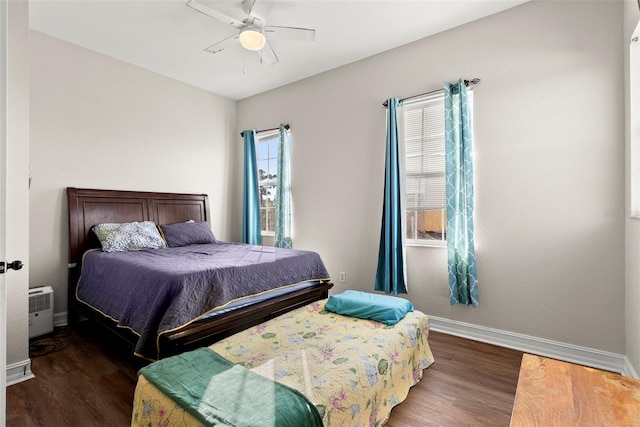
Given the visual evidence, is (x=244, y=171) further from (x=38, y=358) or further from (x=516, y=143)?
(x=516, y=143)

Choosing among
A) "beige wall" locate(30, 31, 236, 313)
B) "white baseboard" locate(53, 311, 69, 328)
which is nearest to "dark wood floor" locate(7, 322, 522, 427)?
"white baseboard" locate(53, 311, 69, 328)

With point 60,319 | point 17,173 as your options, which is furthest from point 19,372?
point 17,173

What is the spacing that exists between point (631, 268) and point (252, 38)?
330 cm

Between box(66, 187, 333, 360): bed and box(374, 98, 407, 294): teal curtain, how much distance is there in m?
0.63

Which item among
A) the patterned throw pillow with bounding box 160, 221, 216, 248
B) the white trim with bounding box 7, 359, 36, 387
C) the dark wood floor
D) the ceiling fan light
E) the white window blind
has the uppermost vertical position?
the ceiling fan light

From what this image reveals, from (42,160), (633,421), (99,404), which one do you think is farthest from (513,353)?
(42,160)

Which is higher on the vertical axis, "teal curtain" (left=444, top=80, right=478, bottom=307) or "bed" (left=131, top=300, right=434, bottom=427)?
"teal curtain" (left=444, top=80, right=478, bottom=307)

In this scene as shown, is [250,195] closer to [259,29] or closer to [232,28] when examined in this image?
[232,28]

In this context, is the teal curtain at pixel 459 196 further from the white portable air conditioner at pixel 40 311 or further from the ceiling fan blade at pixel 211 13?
the white portable air conditioner at pixel 40 311

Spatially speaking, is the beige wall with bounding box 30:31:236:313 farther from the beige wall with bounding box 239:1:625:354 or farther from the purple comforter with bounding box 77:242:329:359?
the beige wall with bounding box 239:1:625:354

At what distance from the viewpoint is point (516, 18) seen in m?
2.67

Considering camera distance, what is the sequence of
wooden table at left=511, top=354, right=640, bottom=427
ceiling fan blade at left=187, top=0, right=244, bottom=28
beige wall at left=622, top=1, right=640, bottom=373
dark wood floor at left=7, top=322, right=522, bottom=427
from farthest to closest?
ceiling fan blade at left=187, top=0, right=244, bottom=28 → beige wall at left=622, top=1, right=640, bottom=373 → dark wood floor at left=7, top=322, right=522, bottom=427 → wooden table at left=511, top=354, right=640, bottom=427

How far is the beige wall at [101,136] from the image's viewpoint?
310cm

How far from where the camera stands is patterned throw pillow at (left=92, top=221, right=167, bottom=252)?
3.14 meters
